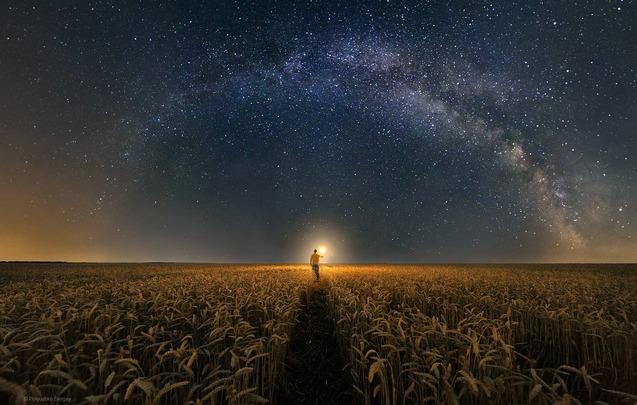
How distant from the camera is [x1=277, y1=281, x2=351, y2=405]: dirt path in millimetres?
5855

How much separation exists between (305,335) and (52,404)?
25.2 ft

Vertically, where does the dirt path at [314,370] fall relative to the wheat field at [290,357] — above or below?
below

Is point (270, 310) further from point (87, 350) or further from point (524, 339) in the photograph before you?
point (524, 339)

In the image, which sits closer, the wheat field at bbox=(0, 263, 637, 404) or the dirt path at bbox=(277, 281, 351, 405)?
the wheat field at bbox=(0, 263, 637, 404)

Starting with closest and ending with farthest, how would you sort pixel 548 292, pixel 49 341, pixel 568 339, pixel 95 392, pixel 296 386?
1. pixel 95 392
2. pixel 49 341
3. pixel 296 386
4. pixel 568 339
5. pixel 548 292

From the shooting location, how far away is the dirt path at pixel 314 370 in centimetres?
586

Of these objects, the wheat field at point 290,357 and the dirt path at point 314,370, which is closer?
the wheat field at point 290,357

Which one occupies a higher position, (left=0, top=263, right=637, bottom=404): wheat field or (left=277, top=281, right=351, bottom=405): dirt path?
(left=0, top=263, right=637, bottom=404): wheat field

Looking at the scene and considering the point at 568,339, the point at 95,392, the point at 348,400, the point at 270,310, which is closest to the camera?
the point at 95,392

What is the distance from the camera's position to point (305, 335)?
10180mm

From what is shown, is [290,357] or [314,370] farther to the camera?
[290,357]

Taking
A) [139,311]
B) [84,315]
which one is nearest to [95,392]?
[84,315]

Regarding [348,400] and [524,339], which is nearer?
[348,400]

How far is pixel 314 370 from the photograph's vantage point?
23.7 ft
